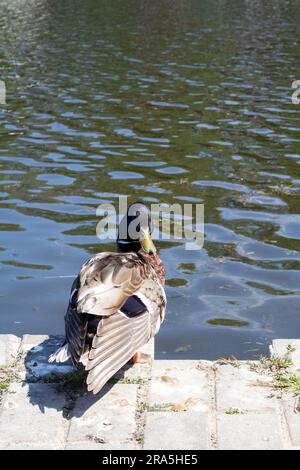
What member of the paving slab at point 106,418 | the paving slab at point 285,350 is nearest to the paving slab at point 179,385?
the paving slab at point 106,418

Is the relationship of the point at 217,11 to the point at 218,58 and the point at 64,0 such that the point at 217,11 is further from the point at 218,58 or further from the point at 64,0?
the point at 218,58

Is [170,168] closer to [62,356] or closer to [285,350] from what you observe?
[285,350]

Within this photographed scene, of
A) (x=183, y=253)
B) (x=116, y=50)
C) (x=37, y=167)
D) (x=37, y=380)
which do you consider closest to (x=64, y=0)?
(x=116, y=50)

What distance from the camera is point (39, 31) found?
993 inches

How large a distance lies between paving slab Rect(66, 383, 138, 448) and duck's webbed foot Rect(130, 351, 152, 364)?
25 cm

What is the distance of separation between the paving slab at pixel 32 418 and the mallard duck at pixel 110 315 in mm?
202

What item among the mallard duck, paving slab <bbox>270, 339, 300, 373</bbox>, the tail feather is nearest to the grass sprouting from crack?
paving slab <bbox>270, 339, 300, 373</bbox>

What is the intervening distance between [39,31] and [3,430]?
2250cm

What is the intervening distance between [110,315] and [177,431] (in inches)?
27.3

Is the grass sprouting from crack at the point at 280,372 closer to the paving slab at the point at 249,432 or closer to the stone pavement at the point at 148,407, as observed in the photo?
the stone pavement at the point at 148,407

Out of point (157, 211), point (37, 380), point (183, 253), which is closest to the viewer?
point (37, 380)

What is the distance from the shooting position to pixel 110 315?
4324 mm

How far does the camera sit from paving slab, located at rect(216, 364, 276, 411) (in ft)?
14.0
